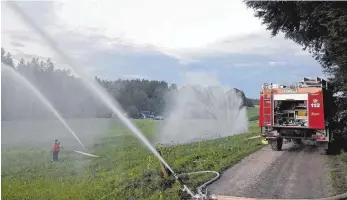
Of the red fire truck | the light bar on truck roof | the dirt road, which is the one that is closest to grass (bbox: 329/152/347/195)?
the dirt road

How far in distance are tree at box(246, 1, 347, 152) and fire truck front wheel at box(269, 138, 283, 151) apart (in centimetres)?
178

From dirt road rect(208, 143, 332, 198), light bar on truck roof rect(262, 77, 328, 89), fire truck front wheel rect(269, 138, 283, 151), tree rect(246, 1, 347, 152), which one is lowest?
dirt road rect(208, 143, 332, 198)

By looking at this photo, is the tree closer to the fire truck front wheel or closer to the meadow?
the fire truck front wheel

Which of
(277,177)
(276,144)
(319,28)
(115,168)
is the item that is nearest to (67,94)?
(115,168)

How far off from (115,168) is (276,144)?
5187 mm

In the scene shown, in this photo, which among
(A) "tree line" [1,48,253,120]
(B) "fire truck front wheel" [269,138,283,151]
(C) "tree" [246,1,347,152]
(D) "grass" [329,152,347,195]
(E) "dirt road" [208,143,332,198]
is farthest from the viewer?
(B) "fire truck front wheel" [269,138,283,151]

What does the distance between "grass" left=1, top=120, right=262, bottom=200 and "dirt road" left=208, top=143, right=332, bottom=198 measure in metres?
0.40

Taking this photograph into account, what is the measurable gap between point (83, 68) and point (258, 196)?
397 cm

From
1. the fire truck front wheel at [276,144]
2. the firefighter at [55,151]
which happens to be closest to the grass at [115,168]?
the firefighter at [55,151]

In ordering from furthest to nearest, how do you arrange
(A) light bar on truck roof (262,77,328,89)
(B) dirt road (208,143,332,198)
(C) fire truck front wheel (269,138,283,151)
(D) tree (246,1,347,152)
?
(C) fire truck front wheel (269,138,283,151) → (A) light bar on truck roof (262,77,328,89) → (D) tree (246,1,347,152) → (B) dirt road (208,143,332,198)

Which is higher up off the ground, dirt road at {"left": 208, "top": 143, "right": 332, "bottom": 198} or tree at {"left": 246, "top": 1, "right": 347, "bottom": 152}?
tree at {"left": 246, "top": 1, "right": 347, "bottom": 152}

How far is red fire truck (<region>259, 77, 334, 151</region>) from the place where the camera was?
1014 cm

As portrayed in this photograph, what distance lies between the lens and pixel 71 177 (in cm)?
803

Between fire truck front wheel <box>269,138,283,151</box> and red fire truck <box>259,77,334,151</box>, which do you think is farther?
fire truck front wheel <box>269,138,283,151</box>
